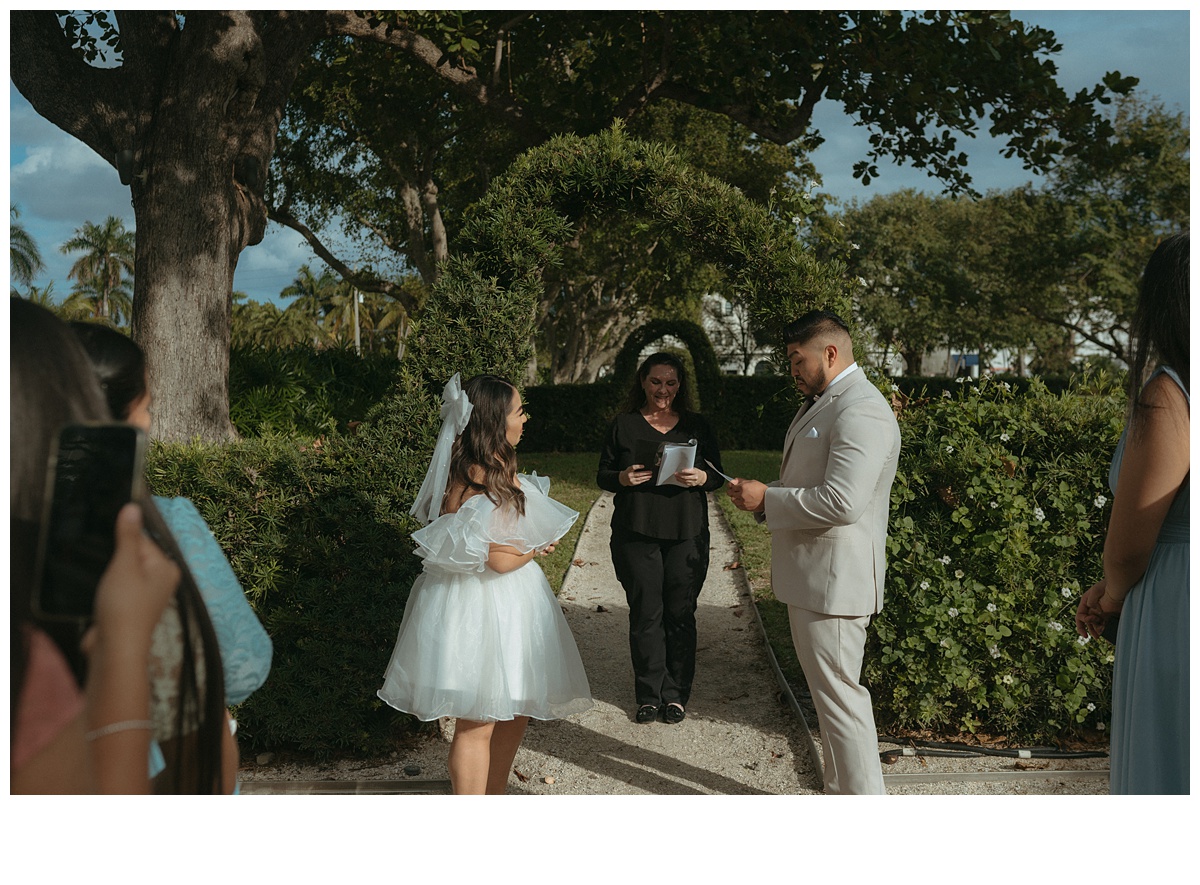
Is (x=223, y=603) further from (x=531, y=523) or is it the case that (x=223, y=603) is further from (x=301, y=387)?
(x=301, y=387)

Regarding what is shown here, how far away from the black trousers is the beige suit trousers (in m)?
1.68

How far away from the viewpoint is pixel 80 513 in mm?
1831

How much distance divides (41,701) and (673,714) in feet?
13.9

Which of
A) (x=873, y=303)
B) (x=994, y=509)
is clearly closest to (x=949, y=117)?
(x=994, y=509)

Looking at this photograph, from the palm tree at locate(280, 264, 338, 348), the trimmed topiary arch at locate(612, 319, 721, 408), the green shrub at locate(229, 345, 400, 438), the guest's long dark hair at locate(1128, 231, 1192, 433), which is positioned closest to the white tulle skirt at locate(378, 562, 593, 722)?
the guest's long dark hair at locate(1128, 231, 1192, 433)

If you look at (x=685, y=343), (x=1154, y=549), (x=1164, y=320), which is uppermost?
(x=685, y=343)

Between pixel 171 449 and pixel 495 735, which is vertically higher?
pixel 171 449

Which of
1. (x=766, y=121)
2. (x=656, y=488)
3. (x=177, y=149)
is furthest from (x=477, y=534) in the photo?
(x=766, y=121)

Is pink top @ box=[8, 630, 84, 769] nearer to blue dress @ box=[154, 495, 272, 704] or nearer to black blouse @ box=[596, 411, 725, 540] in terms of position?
blue dress @ box=[154, 495, 272, 704]

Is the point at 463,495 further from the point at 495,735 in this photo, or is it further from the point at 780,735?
the point at 780,735

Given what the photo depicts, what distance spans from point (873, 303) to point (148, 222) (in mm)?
35022

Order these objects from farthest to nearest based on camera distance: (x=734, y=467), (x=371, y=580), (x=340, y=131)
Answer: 1. (x=340, y=131)
2. (x=734, y=467)
3. (x=371, y=580)

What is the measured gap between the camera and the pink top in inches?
69.3
